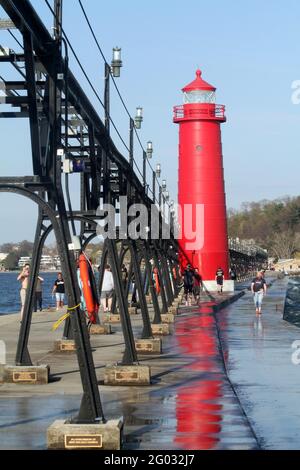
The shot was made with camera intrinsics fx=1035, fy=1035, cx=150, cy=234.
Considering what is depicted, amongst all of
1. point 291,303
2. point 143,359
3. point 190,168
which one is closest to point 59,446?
point 143,359

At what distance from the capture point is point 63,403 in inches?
508

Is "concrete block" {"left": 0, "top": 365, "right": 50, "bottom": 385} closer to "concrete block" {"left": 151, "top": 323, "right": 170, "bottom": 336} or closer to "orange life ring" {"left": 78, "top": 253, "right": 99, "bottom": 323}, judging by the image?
"orange life ring" {"left": 78, "top": 253, "right": 99, "bottom": 323}

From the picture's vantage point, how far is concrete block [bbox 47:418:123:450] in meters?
9.90

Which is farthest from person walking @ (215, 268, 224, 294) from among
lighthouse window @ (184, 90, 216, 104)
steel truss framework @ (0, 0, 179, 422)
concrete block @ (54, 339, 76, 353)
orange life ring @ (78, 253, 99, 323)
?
orange life ring @ (78, 253, 99, 323)

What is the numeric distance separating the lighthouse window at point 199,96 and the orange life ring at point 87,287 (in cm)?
4296

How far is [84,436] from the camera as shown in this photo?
395 inches

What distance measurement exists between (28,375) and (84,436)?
491cm

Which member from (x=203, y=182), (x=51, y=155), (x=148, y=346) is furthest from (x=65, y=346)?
(x=203, y=182)

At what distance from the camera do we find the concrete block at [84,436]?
9.90m

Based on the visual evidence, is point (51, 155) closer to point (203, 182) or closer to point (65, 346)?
point (65, 346)
